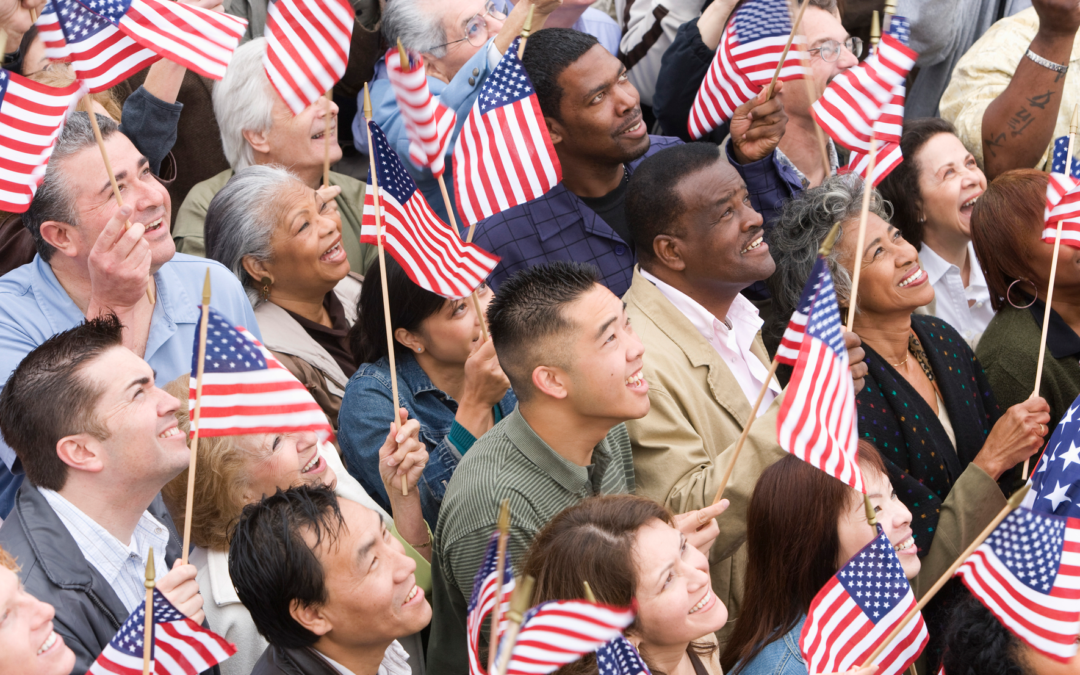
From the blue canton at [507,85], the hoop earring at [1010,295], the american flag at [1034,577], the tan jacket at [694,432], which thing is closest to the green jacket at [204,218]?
the blue canton at [507,85]

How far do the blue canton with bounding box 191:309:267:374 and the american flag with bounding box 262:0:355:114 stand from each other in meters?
1.17

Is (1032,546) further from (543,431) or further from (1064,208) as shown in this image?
(1064,208)

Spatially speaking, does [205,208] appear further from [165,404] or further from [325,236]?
[165,404]

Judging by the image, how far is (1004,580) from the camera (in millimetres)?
2713

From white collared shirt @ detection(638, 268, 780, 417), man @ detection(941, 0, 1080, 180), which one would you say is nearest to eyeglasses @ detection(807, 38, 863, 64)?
man @ detection(941, 0, 1080, 180)

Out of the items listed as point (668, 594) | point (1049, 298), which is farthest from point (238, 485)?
point (1049, 298)

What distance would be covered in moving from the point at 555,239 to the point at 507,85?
28.6 inches

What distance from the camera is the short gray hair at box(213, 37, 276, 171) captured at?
5078 millimetres

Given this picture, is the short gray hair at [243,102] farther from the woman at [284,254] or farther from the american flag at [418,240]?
the american flag at [418,240]

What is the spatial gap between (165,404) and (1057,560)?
7.46 feet

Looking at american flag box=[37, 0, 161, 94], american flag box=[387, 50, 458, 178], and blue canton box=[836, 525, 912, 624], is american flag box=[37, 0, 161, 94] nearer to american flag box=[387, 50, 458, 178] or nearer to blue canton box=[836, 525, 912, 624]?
american flag box=[387, 50, 458, 178]

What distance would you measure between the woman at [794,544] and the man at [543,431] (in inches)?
6.9

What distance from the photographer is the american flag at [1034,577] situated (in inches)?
104

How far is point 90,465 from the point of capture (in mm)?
3053
